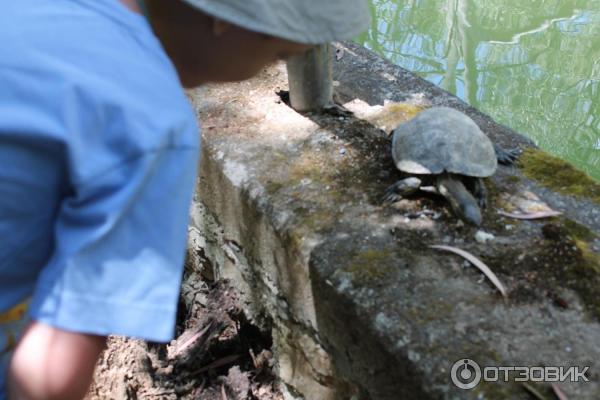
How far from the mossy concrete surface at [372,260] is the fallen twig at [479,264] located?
22 mm

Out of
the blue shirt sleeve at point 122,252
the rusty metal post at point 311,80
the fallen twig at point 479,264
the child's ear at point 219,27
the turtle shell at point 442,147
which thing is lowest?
the fallen twig at point 479,264

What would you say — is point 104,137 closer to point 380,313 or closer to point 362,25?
point 362,25

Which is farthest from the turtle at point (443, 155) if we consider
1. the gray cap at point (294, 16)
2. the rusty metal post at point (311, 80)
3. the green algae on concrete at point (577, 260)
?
the gray cap at point (294, 16)

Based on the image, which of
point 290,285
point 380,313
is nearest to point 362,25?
point 380,313

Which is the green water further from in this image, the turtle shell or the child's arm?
the child's arm

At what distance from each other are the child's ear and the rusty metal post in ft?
5.82

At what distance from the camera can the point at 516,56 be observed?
6.41 metres

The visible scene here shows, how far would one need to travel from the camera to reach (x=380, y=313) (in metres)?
1.73

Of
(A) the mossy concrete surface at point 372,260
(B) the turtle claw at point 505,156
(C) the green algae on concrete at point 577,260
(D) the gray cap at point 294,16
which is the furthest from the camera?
(B) the turtle claw at point 505,156

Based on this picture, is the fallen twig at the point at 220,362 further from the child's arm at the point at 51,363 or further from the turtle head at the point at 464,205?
the child's arm at the point at 51,363

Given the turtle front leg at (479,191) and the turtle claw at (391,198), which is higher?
the turtle claw at (391,198)

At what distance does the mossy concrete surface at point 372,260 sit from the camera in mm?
1650

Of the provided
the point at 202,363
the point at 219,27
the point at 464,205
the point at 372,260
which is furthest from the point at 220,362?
the point at 219,27

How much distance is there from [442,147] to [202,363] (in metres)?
1.53
